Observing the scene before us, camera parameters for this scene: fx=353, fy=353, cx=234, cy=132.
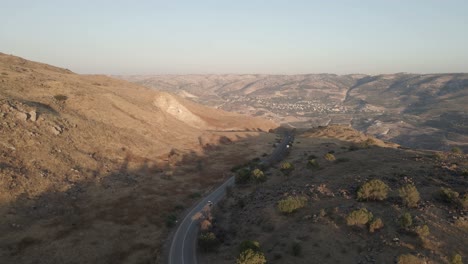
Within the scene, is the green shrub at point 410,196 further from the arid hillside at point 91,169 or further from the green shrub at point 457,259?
the arid hillside at point 91,169

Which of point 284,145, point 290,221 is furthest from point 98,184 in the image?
point 284,145

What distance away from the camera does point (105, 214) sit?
51.6 metres

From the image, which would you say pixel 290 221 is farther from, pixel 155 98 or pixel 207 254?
pixel 155 98

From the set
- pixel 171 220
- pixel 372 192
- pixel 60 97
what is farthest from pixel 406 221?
pixel 60 97

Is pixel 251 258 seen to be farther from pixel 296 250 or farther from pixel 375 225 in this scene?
pixel 375 225

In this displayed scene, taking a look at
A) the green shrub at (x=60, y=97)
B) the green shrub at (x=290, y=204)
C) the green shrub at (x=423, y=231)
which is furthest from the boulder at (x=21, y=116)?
the green shrub at (x=423, y=231)

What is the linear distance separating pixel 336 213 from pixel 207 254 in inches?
597

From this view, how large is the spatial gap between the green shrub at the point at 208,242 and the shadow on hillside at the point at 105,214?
4822 mm

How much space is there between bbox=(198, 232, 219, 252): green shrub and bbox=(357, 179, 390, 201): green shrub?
1787cm

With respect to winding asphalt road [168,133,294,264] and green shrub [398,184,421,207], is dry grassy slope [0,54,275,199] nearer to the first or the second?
winding asphalt road [168,133,294,264]

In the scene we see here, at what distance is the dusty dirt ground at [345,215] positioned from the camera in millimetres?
32969

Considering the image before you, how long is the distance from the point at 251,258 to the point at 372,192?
60.7 feet

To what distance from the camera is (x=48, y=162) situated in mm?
60219

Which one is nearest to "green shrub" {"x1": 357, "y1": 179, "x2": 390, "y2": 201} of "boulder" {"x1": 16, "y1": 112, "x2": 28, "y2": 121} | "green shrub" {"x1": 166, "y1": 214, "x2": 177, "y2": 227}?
"green shrub" {"x1": 166, "y1": 214, "x2": 177, "y2": 227}
